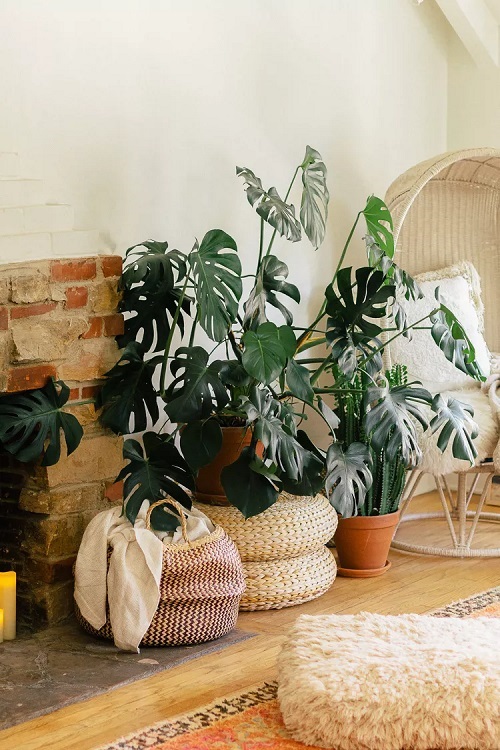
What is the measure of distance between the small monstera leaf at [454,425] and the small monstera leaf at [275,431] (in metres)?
0.44

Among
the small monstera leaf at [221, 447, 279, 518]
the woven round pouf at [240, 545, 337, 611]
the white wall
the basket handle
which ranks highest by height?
the white wall

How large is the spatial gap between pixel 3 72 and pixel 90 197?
0.45 metres

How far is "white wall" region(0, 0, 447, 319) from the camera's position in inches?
116

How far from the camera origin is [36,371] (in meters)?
2.71

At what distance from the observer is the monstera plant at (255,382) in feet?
9.10

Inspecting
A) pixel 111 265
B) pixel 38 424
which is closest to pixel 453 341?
pixel 111 265

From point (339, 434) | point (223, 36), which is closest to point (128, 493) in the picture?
point (339, 434)

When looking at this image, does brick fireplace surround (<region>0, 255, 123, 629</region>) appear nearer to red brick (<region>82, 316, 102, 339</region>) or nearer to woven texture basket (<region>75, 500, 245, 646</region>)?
red brick (<region>82, 316, 102, 339</region>)

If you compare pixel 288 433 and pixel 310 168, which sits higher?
pixel 310 168

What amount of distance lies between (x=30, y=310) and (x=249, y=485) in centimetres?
74

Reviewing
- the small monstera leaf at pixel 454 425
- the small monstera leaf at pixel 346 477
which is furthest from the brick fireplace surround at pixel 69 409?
the small monstera leaf at pixel 454 425

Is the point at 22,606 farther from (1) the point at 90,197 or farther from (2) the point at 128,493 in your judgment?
(1) the point at 90,197

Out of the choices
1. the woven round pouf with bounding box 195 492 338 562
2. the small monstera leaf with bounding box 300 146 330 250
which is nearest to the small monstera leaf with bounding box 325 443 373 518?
the woven round pouf with bounding box 195 492 338 562

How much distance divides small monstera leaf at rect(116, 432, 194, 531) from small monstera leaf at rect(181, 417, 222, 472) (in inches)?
2.4
